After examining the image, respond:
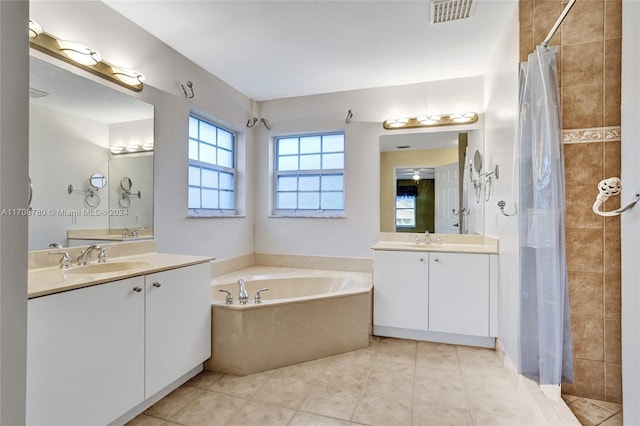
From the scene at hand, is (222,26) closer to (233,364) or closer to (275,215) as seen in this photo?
(275,215)

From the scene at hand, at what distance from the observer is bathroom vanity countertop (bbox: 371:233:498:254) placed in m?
2.53

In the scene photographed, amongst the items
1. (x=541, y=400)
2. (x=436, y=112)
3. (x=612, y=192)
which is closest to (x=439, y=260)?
(x=541, y=400)

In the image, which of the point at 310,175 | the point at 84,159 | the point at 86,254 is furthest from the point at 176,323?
the point at 310,175

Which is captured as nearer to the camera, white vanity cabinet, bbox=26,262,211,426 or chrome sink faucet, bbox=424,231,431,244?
white vanity cabinet, bbox=26,262,211,426

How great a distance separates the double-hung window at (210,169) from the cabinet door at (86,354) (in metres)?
1.46

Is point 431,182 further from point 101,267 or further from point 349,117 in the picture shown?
point 101,267

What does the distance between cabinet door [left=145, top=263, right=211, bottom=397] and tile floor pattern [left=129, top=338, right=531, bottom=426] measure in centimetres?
19

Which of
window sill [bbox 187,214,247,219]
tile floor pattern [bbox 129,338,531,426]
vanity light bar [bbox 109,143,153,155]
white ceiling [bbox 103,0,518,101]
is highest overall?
white ceiling [bbox 103,0,518,101]

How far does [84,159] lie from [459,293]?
2.85 m

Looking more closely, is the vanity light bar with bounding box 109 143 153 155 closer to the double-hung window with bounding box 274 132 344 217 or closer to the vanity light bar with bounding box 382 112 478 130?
the double-hung window with bounding box 274 132 344 217

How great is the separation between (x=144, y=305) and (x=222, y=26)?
1.94m

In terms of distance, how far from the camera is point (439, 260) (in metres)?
2.53

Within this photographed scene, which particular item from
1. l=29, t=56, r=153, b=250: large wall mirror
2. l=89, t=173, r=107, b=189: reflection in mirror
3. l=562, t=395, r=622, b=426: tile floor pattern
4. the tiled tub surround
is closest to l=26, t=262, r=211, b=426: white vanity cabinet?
the tiled tub surround

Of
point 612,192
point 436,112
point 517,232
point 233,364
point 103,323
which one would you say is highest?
point 436,112
